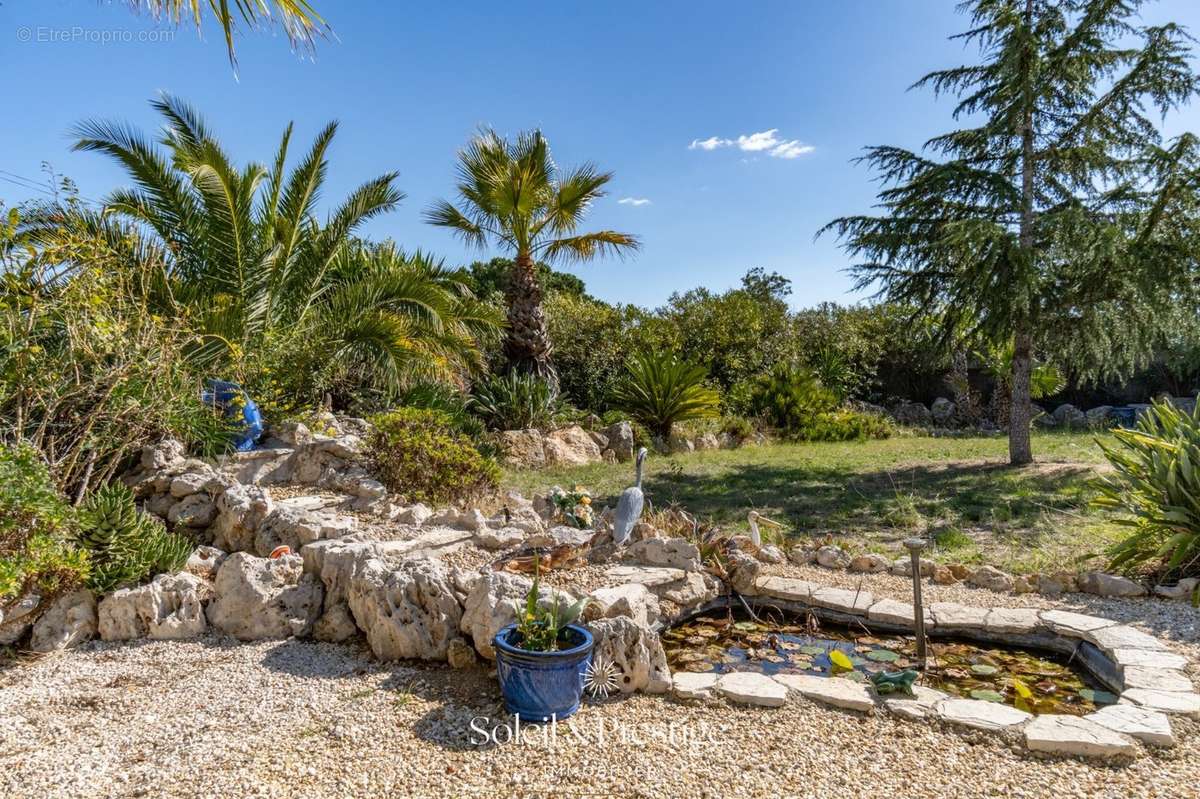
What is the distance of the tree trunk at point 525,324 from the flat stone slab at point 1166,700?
8369mm

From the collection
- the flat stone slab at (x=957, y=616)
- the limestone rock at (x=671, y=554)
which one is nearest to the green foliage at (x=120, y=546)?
the limestone rock at (x=671, y=554)

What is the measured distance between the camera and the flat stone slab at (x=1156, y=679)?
114 inches

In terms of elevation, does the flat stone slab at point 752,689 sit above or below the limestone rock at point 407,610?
below

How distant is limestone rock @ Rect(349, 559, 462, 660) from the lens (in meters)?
3.18

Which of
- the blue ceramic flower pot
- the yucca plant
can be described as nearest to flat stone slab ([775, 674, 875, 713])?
the blue ceramic flower pot

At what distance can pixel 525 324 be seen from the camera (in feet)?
34.2

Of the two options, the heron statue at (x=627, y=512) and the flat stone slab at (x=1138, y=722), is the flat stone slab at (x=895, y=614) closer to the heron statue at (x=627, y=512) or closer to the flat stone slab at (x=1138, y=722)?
the flat stone slab at (x=1138, y=722)

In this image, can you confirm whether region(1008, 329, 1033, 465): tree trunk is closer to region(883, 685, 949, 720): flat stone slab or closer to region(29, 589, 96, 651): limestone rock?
A: region(883, 685, 949, 720): flat stone slab

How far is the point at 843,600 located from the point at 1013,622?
860mm

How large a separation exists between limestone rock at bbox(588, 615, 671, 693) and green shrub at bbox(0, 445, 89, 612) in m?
2.52

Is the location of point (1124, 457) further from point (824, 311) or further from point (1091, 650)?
point (824, 311)

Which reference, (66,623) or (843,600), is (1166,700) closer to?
(843,600)

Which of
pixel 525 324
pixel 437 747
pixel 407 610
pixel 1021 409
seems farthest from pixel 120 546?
pixel 1021 409

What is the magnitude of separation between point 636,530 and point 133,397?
348 centimetres
